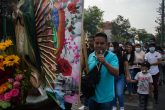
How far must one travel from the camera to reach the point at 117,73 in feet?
16.5

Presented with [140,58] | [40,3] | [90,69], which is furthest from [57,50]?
[140,58]

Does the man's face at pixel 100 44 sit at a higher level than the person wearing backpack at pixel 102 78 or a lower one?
higher

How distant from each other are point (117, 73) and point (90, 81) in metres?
0.35

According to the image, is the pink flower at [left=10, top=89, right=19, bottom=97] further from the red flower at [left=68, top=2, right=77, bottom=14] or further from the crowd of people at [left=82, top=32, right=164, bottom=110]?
the crowd of people at [left=82, top=32, right=164, bottom=110]

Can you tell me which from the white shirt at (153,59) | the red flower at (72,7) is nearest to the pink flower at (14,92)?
the red flower at (72,7)

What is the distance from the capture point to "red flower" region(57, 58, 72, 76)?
369 cm

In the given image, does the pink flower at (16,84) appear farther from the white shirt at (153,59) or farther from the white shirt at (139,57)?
the white shirt at (139,57)

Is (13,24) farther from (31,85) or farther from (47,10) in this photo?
(31,85)

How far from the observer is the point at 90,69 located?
5156 mm

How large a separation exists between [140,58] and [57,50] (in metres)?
10.1

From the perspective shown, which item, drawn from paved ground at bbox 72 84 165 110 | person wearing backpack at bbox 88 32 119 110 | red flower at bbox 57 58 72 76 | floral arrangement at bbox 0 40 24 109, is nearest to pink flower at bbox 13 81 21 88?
floral arrangement at bbox 0 40 24 109

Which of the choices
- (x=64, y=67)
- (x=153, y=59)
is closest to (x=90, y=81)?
(x=64, y=67)

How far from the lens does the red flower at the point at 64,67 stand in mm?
3691

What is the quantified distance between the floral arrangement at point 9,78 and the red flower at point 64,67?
35cm
